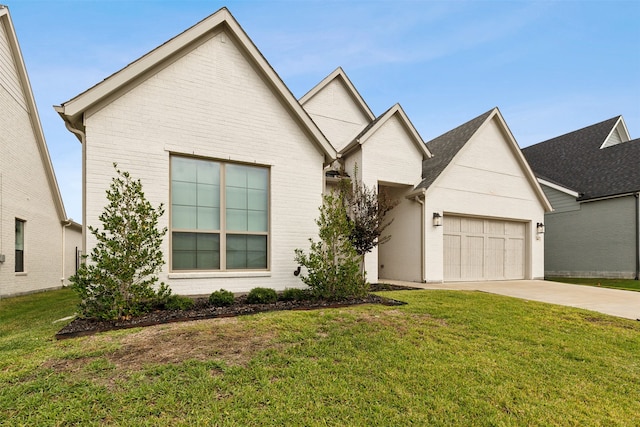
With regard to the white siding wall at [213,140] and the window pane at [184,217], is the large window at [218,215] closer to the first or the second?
the window pane at [184,217]

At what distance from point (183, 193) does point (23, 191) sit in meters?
9.18

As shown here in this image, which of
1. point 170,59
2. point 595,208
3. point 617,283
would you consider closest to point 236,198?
→ point 170,59

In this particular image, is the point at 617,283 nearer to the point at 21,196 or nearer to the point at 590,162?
the point at 590,162

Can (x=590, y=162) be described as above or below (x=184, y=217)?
above

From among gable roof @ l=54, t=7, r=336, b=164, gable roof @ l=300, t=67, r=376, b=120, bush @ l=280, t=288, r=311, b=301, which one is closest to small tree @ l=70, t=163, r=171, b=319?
gable roof @ l=54, t=7, r=336, b=164

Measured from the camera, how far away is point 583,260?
1564cm

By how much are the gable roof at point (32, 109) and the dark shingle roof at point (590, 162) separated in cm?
2450

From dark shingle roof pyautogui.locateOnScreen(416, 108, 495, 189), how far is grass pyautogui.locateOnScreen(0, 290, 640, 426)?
702 cm

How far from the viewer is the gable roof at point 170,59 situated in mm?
6008

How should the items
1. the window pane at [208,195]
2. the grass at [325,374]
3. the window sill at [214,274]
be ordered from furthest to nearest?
the window pane at [208,195] → the window sill at [214,274] → the grass at [325,374]

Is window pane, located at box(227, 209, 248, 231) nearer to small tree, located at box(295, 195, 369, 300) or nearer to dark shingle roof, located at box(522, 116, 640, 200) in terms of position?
small tree, located at box(295, 195, 369, 300)

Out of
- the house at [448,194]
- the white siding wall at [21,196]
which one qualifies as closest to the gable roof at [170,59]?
the house at [448,194]

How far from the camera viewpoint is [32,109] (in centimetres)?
1161

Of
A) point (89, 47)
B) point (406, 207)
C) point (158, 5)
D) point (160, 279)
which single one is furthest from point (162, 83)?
point (406, 207)
